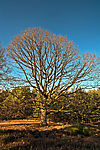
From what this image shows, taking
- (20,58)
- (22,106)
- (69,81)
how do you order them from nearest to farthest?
(22,106)
(69,81)
(20,58)

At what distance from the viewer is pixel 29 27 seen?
1127 cm

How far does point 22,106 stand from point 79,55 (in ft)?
25.1

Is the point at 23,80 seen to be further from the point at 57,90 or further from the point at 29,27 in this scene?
the point at 29,27

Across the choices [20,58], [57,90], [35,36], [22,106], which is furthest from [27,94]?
[35,36]

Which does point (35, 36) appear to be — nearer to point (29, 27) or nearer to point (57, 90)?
point (29, 27)

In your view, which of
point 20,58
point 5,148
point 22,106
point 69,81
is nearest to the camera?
point 5,148

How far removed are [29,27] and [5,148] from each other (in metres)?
10.6

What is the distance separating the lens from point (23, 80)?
35.5 ft

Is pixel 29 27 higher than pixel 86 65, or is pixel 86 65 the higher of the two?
pixel 29 27

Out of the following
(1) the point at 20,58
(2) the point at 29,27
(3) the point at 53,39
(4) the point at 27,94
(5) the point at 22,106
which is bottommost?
(5) the point at 22,106

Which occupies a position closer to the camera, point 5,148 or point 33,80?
point 5,148

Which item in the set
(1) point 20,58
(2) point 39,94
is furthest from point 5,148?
(1) point 20,58

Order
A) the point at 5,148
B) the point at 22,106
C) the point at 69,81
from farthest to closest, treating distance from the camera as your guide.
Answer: the point at 69,81
the point at 22,106
the point at 5,148

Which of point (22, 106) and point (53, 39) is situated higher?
point (53, 39)
